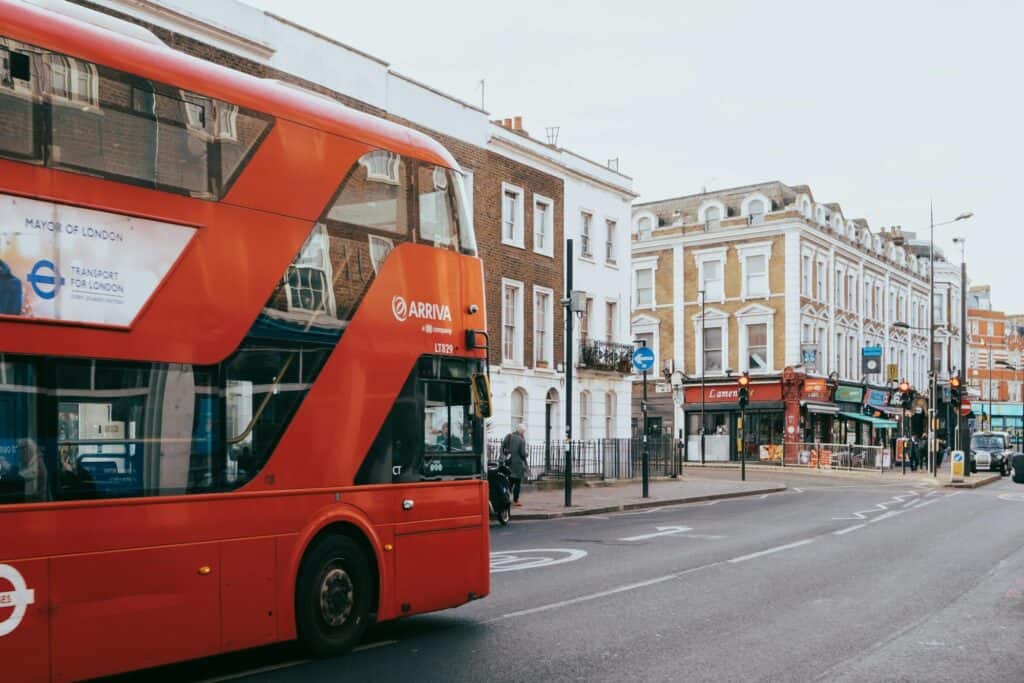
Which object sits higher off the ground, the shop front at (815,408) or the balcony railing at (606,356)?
the balcony railing at (606,356)

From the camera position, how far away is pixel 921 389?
74438 mm

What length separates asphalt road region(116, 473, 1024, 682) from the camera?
7.95 metres

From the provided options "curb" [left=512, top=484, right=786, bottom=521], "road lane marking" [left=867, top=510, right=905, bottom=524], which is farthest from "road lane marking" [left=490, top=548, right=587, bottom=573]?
"road lane marking" [left=867, top=510, right=905, bottom=524]

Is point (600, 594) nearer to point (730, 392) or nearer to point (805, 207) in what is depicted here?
point (730, 392)

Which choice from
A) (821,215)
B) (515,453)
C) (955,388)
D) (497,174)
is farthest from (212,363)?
(821,215)

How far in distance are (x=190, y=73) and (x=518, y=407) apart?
26775mm

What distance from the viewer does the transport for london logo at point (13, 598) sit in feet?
20.0

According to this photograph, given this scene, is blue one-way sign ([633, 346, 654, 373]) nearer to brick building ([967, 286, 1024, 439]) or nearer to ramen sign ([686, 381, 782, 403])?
ramen sign ([686, 381, 782, 403])

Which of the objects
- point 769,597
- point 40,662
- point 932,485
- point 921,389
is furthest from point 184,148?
point 921,389

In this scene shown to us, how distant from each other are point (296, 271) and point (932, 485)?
34877 millimetres

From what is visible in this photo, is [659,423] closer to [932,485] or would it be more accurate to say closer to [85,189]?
[932,485]

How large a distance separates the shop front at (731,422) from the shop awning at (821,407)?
1.29 m

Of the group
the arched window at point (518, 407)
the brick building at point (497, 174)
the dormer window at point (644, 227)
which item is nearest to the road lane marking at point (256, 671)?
the brick building at point (497, 174)

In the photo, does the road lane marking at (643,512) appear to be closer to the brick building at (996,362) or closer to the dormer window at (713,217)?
the dormer window at (713,217)
